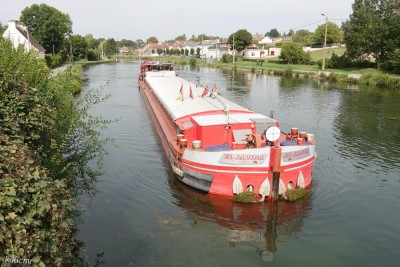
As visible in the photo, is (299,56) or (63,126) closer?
(63,126)

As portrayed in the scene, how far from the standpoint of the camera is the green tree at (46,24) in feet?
293

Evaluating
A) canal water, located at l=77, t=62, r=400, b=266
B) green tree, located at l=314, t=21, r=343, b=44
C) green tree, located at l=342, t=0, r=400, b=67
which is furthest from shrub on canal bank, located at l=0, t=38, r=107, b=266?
green tree, located at l=314, t=21, r=343, b=44

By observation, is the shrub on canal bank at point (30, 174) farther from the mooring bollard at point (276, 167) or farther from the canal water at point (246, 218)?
the mooring bollard at point (276, 167)

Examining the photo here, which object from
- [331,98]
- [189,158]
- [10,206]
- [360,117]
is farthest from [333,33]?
[10,206]

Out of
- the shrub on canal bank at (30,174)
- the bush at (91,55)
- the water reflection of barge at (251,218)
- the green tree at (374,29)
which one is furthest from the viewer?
the bush at (91,55)

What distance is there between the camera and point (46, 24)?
90.2 m

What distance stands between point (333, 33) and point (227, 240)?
389 feet

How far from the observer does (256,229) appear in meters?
12.1

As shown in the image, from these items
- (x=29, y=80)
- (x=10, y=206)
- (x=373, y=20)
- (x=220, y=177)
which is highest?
(x=373, y=20)

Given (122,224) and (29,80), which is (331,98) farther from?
(29,80)

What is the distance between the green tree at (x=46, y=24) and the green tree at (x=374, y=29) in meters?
67.4

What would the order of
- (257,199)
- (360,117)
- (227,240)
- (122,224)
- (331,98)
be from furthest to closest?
(331,98), (360,117), (257,199), (122,224), (227,240)

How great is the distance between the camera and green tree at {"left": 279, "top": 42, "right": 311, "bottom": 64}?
8081 cm

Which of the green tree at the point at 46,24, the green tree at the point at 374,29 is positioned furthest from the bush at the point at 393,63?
the green tree at the point at 46,24
